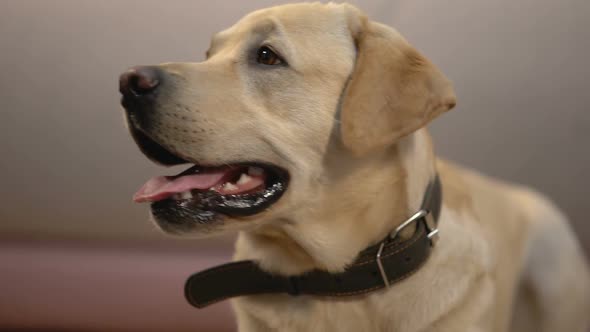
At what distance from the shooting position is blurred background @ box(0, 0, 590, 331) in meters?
1.88

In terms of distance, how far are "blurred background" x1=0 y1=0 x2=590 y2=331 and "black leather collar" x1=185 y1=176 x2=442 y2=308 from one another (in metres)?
0.62

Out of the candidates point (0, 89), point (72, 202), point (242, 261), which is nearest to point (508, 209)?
point (242, 261)

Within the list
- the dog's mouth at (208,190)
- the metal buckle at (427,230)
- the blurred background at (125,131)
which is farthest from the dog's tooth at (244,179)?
the blurred background at (125,131)

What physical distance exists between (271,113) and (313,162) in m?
0.13

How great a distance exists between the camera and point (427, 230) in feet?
4.64

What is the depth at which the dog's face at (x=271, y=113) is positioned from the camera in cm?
124

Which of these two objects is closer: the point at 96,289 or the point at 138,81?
the point at 138,81

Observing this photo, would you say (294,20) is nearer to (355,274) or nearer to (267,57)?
(267,57)

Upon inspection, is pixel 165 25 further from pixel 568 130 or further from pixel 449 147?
pixel 568 130

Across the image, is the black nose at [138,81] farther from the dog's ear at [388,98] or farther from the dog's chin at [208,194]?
the dog's ear at [388,98]

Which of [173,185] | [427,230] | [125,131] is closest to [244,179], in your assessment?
[173,185]

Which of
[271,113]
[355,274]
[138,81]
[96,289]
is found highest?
[138,81]

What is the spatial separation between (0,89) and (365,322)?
1255 mm

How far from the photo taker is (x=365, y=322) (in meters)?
1.41
